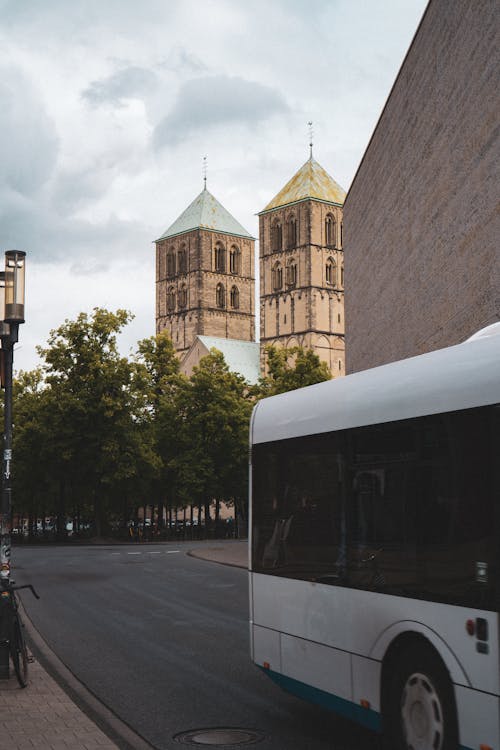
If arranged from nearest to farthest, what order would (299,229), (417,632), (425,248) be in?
(417,632) < (425,248) < (299,229)

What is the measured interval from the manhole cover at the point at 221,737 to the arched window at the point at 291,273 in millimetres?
113358

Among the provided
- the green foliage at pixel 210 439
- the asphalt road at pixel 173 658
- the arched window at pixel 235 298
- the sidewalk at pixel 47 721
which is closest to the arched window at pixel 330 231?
the arched window at pixel 235 298

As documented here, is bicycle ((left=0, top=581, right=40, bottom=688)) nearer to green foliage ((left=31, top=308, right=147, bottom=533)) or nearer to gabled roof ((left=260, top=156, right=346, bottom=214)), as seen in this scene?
green foliage ((left=31, top=308, right=147, bottom=533))

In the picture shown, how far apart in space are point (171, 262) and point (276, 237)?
65.7ft

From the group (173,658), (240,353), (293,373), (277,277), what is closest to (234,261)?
(240,353)

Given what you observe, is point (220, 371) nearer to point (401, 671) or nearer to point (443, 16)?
point (443, 16)

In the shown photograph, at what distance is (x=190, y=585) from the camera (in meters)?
23.0

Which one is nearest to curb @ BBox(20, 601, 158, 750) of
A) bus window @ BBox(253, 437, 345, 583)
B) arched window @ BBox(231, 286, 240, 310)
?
bus window @ BBox(253, 437, 345, 583)

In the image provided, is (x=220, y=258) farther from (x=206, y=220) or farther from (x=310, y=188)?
(x=310, y=188)

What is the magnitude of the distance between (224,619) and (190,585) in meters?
7.26

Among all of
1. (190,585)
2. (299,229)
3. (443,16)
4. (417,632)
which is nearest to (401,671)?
(417,632)

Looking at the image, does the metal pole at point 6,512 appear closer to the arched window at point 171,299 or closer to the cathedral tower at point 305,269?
the cathedral tower at point 305,269

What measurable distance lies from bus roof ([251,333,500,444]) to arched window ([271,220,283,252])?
11620 cm

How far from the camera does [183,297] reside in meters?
135
